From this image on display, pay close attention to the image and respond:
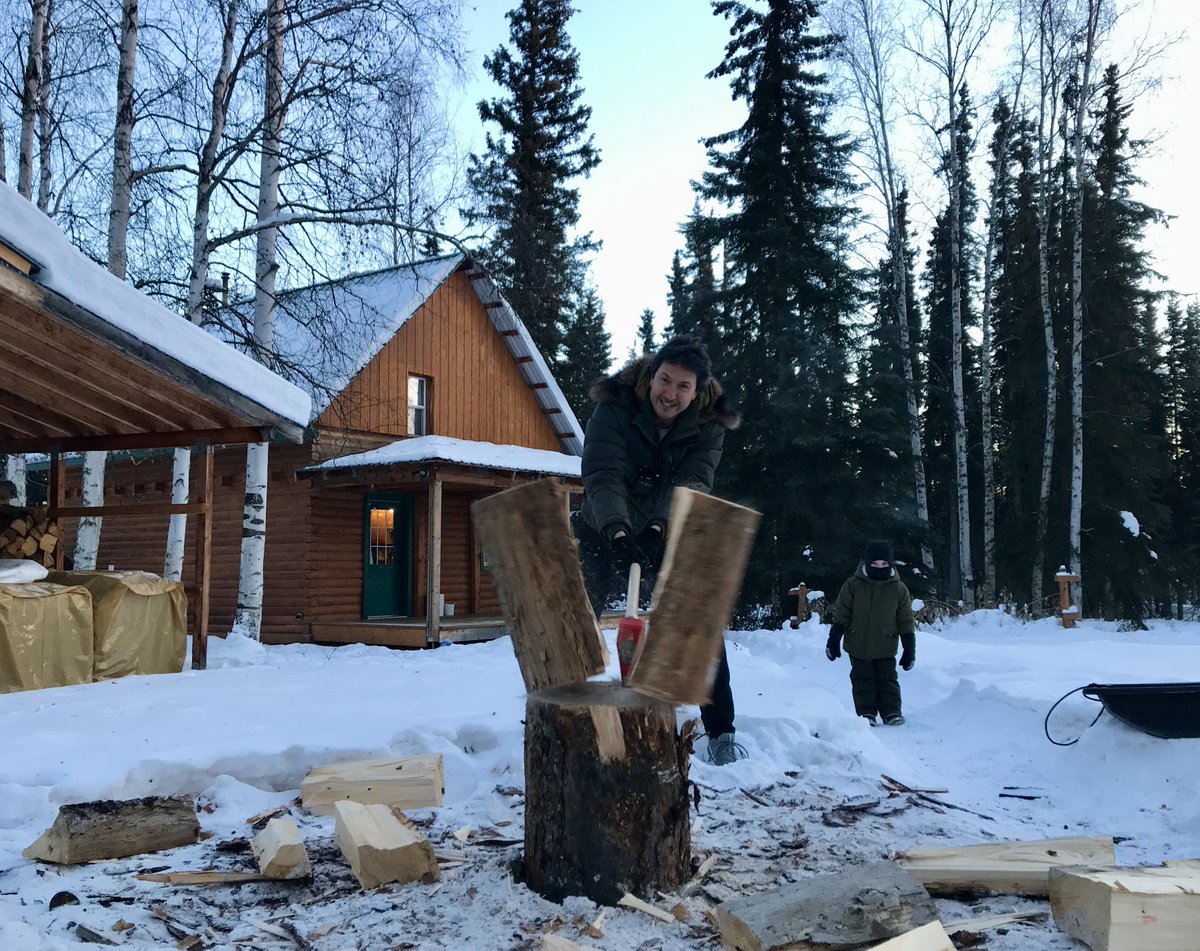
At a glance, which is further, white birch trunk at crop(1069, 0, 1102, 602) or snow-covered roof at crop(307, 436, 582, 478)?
white birch trunk at crop(1069, 0, 1102, 602)

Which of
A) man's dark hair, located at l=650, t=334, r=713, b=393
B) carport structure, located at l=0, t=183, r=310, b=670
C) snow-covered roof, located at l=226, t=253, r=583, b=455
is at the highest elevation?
snow-covered roof, located at l=226, t=253, r=583, b=455

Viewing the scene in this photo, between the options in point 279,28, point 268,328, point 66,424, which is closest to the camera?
point 66,424

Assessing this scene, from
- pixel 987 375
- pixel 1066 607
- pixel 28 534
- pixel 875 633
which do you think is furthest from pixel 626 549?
pixel 987 375

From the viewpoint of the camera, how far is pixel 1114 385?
18781 millimetres

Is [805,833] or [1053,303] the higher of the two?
[1053,303]

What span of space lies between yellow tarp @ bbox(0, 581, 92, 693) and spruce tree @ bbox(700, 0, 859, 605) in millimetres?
12767

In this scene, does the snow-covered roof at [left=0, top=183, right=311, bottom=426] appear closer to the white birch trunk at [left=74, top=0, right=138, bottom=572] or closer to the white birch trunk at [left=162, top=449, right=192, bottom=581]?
the white birch trunk at [left=74, top=0, right=138, bottom=572]

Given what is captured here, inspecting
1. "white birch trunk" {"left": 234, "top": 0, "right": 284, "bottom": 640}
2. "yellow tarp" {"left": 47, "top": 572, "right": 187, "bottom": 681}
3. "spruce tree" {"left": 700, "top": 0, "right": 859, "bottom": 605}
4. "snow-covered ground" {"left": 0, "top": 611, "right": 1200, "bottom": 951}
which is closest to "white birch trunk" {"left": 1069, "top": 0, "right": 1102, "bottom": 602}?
"spruce tree" {"left": 700, "top": 0, "right": 859, "bottom": 605}

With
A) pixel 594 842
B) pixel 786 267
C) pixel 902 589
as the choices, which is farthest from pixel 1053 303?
pixel 594 842

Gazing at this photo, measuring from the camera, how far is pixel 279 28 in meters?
9.84

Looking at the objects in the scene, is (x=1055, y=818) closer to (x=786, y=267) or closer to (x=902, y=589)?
(x=902, y=589)

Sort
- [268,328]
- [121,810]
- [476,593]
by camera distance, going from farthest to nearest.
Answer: [476,593] < [268,328] < [121,810]

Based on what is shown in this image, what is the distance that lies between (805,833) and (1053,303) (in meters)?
19.2

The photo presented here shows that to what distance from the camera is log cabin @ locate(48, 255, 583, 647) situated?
41.5 ft
